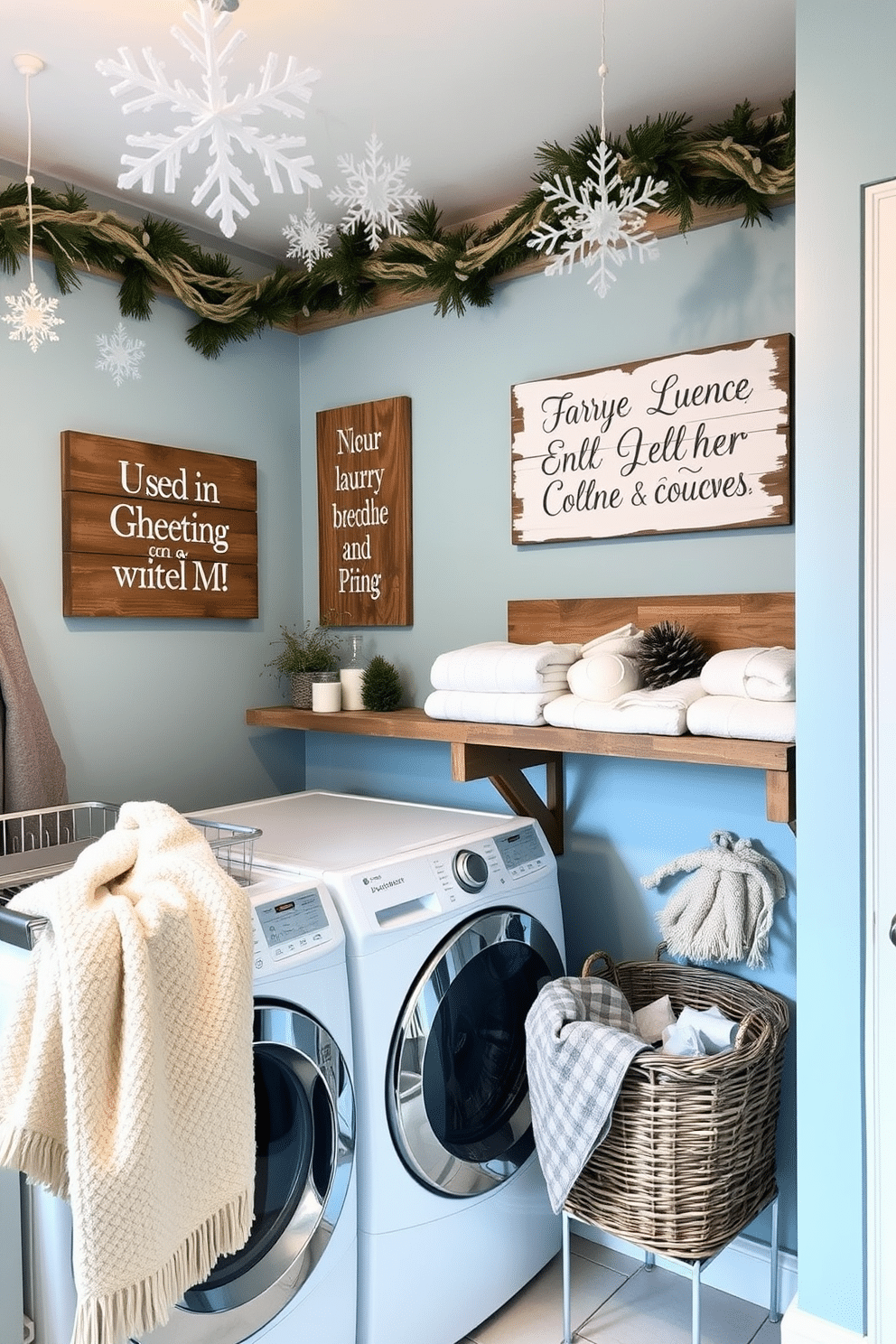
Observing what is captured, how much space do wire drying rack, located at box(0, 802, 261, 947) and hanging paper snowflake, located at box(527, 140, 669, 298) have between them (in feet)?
3.56

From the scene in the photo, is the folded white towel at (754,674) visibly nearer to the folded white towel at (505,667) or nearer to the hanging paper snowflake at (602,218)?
the folded white towel at (505,667)

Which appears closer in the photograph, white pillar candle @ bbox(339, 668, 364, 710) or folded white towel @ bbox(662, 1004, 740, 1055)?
folded white towel @ bbox(662, 1004, 740, 1055)

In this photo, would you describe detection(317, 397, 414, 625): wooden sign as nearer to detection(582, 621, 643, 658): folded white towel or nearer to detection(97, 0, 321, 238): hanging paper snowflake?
detection(582, 621, 643, 658): folded white towel

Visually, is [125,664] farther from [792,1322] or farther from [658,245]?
[792,1322]

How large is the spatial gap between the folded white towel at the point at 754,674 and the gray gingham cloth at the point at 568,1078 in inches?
25.2

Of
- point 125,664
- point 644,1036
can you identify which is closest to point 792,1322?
point 644,1036

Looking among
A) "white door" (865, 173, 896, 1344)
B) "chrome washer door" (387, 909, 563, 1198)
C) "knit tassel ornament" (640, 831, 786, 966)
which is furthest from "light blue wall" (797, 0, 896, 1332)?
"chrome washer door" (387, 909, 563, 1198)

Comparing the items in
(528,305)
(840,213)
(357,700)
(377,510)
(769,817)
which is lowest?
(769,817)

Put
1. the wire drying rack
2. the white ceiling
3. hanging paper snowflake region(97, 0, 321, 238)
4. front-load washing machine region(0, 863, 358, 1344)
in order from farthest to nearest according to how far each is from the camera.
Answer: the white ceiling, front-load washing machine region(0, 863, 358, 1344), the wire drying rack, hanging paper snowflake region(97, 0, 321, 238)

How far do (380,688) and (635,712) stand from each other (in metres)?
0.83

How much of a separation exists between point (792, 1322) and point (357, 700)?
5.11 ft

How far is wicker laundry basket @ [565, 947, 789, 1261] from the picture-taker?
1771 mm

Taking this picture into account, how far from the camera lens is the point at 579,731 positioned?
6.39 ft

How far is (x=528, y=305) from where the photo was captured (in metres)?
2.39
